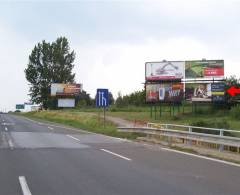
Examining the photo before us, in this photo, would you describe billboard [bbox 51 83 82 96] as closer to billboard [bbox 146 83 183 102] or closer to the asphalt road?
billboard [bbox 146 83 183 102]

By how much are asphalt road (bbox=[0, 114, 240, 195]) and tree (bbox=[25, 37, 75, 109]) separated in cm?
9688

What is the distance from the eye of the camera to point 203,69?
2483 inches

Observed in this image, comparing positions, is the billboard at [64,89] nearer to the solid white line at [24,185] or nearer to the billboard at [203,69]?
the billboard at [203,69]

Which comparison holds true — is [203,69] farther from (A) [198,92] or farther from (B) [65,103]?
(B) [65,103]

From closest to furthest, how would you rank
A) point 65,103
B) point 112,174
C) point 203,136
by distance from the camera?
point 112,174 < point 203,136 < point 65,103

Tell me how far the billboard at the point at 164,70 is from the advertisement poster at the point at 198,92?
2247mm

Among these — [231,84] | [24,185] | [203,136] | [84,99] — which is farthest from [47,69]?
[24,185]

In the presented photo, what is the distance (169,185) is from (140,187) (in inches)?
28.7

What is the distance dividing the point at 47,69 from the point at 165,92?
193 feet

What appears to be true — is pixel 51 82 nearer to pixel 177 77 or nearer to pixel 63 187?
pixel 177 77

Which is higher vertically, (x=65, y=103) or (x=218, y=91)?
(x=218, y=91)

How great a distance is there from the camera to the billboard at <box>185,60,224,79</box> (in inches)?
2457

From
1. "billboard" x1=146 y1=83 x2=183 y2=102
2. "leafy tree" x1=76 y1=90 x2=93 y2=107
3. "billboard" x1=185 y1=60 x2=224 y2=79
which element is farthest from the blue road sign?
"leafy tree" x1=76 y1=90 x2=93 y2=107

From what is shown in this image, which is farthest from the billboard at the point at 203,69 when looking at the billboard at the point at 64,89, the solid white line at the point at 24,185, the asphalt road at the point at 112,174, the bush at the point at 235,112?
the solid white line at the point at 24,185
